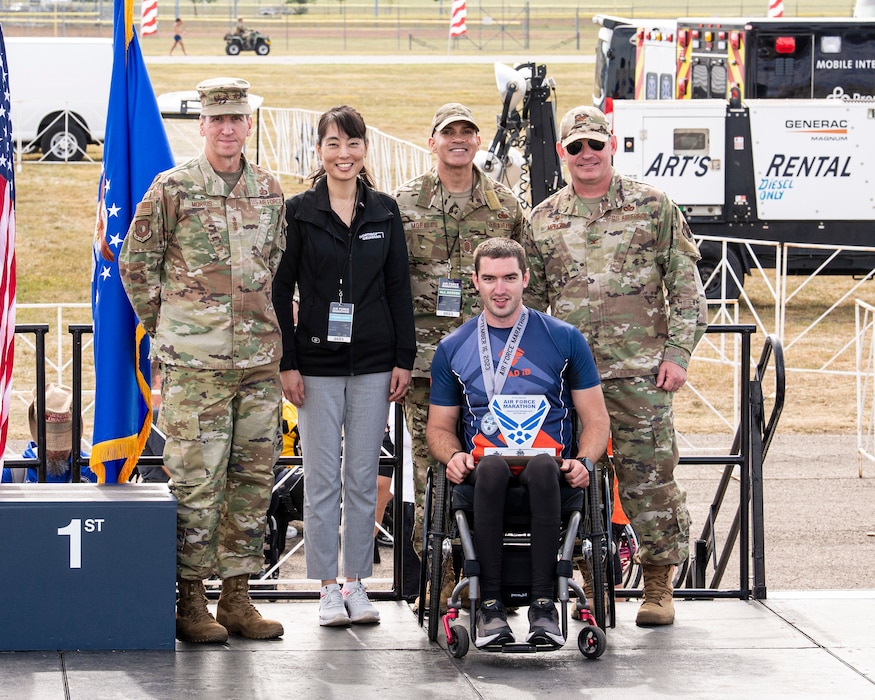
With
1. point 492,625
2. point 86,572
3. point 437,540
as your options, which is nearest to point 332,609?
point 437,540

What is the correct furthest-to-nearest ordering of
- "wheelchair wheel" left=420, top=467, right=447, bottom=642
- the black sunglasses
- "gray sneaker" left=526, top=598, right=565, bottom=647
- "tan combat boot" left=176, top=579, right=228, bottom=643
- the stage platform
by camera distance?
1. the black sunglasses
2. "tan combat boot" left=176, top=579, right=228, bottom=643
3. "wheelchair wheel" left=420, top=467, right=447, bottom=642
4. "gray sneaker" left=526, top=598, right=565, bottom=647
5. the stage platform

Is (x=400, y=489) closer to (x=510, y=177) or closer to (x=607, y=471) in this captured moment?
(x=607, y=471)

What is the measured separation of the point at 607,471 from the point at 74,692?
2.17 metres

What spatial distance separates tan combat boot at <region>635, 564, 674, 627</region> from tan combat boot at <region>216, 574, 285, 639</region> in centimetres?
138

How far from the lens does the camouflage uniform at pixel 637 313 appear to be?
542 cm

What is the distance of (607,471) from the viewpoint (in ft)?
18.2

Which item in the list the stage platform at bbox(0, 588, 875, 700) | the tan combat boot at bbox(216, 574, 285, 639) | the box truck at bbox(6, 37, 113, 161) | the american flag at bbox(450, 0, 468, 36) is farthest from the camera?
the american flag at bbox(450, 0, 468, 36)

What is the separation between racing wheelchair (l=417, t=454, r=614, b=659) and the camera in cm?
484

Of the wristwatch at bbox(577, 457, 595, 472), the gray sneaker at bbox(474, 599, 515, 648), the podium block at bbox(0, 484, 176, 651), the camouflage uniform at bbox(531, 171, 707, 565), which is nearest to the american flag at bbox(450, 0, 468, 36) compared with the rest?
the camouflage uniform at bbox(531, 171, 707, 565)

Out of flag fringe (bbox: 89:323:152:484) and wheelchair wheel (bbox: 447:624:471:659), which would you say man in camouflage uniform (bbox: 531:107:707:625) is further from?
flag fringe (bbox: 89:323:152:484)

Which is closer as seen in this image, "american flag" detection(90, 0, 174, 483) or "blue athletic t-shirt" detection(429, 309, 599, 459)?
"blue athletic t-shirt" detection(429, 309, 599, 459)

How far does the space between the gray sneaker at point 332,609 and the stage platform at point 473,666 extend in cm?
4

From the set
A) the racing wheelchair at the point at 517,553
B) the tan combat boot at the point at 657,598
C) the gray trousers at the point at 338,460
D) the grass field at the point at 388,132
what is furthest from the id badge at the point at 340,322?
the grass field at the point at 388,132

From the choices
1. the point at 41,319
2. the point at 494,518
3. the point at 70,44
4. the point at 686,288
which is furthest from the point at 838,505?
the point at 70,44
